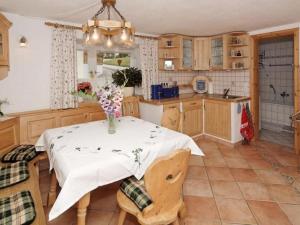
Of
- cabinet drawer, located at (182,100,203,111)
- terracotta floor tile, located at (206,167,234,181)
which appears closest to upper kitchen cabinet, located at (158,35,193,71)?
cabinet drawer, located at (182,100,203,111)

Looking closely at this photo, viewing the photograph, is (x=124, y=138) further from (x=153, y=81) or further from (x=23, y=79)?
(x=153, y=81)

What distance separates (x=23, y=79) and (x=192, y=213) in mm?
2739

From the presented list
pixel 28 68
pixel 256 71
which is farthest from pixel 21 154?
pixel 256 71

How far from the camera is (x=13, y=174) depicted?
6.39 ft

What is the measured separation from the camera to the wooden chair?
1.39 metres

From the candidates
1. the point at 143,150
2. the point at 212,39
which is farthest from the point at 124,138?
the point at 212,39

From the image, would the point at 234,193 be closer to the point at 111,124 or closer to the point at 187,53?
the point at 111,124

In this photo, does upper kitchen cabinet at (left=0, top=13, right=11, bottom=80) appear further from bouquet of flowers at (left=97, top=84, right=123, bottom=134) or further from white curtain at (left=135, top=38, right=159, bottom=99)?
white curtain at (left=135, top=38, right=159, bottom=99)

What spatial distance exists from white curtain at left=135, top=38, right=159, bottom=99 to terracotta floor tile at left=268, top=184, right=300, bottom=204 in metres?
2.51

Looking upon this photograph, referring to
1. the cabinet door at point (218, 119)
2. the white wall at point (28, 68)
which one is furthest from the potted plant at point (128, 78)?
the cabinet door at point (218, 119)

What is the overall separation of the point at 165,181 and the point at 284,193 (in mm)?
1777

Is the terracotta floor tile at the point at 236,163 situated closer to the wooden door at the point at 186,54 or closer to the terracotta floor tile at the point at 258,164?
the terracotta floor tile at the point at 258,164

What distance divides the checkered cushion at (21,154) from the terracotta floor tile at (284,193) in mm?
2673

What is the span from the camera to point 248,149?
390 centimetres
